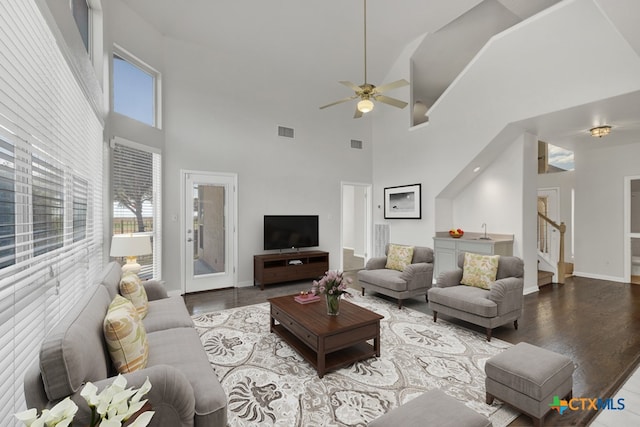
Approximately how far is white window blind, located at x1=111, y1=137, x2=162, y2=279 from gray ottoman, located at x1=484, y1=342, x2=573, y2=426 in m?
4.54

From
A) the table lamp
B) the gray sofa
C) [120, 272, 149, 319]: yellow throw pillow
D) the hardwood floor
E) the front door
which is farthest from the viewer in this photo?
the front door

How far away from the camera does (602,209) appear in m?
6.12

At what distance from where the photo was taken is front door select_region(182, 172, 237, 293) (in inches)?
201

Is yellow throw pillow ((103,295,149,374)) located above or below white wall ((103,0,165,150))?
below

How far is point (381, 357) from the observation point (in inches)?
113

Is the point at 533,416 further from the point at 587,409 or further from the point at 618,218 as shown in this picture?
the point at 618,218

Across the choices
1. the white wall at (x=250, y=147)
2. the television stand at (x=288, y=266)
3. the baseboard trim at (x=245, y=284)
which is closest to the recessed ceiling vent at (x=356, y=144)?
the white wall at (x=250, y=147)

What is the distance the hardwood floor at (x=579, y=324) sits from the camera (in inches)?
96.6

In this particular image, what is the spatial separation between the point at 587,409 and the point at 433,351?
3.82ft

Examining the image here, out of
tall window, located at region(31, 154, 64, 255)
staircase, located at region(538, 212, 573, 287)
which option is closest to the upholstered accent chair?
staircase, located at region(538, 212, 573, 287)

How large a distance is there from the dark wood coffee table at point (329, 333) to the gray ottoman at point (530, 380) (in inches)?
40.0

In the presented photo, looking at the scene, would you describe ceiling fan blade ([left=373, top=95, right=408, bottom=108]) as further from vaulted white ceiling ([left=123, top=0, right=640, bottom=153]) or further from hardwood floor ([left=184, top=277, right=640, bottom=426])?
hardwood floor ([left=184, top=277, right=640, bottom=426])

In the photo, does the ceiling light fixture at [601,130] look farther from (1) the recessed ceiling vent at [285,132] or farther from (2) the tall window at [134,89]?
(2) the tall window at [134,89]

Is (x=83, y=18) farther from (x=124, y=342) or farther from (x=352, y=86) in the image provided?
(x=124, y=342)
